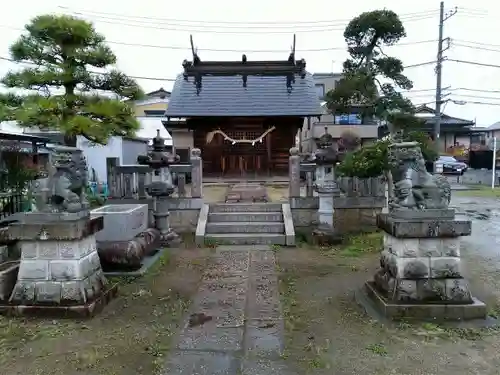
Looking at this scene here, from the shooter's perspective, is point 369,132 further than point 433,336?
Yes

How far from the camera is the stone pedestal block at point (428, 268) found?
15.0ft

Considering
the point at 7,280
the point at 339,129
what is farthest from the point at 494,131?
the point at 7,280

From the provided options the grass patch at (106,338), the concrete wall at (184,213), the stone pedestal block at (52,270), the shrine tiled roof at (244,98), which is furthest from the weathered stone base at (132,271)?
the shrine tiled roof at (244,98)

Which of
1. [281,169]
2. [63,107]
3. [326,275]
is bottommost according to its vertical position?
[326,275]

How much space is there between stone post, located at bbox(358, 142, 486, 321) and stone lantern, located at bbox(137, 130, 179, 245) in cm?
577

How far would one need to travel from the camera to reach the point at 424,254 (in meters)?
4.64

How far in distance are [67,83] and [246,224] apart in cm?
630

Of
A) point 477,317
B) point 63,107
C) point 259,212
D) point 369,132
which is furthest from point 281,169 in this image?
point 369,132

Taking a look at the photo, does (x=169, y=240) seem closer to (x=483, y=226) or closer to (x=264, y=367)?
(x=264, y=367)

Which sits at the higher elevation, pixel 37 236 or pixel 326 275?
pixel 37 236

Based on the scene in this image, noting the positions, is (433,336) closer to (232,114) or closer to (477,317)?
(477,317)

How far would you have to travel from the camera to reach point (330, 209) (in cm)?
931

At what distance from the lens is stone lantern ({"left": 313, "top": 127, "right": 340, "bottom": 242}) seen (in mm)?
9219

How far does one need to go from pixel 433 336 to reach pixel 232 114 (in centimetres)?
1226
